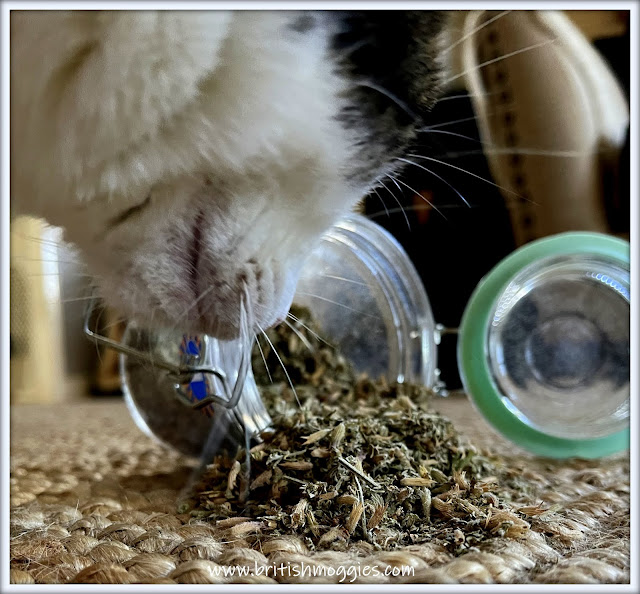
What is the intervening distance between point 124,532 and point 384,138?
0.33 meters

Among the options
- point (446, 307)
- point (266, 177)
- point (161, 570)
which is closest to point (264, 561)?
point (161, 570)

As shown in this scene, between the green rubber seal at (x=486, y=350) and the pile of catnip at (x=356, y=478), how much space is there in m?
0.10

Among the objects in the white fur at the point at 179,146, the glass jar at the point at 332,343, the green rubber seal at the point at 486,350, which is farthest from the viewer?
the green rubber seal at the point at 486,350

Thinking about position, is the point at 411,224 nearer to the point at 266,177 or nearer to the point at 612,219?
the point at 266,177

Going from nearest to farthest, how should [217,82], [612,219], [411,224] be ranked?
[217,82], [411,224], [612,219]

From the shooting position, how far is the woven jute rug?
0.40m

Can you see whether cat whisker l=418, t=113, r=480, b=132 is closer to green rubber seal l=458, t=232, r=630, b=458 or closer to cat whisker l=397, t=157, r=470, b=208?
cat whisker l=397, t=157, r=470, b=208

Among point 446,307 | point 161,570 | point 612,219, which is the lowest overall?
point 161,570

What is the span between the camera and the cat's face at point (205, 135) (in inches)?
13.6

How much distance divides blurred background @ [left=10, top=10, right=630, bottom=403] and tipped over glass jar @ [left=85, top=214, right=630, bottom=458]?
0.03m

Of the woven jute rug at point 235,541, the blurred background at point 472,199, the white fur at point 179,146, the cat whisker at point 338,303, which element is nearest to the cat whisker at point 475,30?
the blurred background at point 472,199

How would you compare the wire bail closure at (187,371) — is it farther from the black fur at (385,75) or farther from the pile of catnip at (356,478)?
the black fur at (385,75)

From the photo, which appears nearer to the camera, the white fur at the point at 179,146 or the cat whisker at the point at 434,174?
the white fur at the point at 179,146

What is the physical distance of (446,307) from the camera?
742mm
